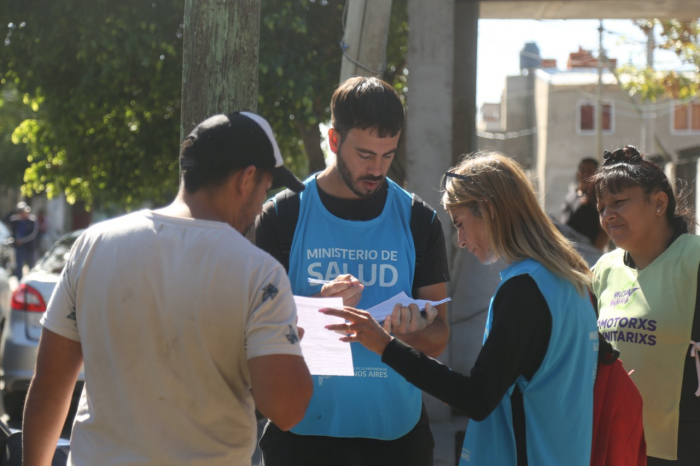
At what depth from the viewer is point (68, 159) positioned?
39.2 ft

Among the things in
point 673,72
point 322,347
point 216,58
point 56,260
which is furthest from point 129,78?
point 673,72

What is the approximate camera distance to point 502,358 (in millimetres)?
2367

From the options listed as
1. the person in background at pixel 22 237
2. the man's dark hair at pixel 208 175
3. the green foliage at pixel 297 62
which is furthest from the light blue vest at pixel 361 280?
the person in background at pixel 22 237

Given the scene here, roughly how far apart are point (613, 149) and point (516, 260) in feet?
3.89

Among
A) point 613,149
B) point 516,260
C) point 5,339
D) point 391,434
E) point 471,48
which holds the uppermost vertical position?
point 471,48

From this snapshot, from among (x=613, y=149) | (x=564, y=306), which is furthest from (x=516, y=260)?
(x=613, y=149)

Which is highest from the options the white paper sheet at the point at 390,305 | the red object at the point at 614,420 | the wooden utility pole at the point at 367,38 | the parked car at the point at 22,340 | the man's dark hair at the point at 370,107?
the wooden utility pole at the point at 367,38

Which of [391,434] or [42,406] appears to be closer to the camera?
[42,406]

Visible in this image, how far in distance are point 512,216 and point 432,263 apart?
50 centimetres

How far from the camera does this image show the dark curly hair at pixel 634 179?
3270mm

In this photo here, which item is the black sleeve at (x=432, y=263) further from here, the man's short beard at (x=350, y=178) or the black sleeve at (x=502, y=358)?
the black sleeve at (x=502, y=358)

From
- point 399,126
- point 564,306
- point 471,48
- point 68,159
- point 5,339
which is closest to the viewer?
point 564,306

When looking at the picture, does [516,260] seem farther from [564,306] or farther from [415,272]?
[415,272]

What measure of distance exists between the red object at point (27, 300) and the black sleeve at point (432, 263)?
5.19 meters
